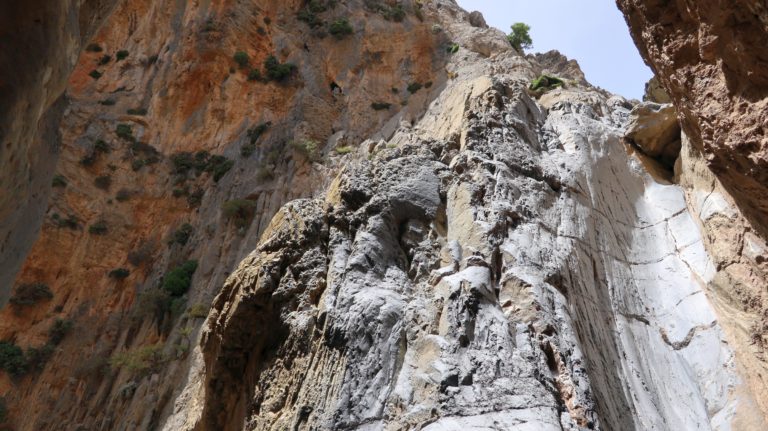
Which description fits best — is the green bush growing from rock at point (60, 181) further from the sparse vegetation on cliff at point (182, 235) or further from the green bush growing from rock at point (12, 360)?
the green bush growing from rock at point (12, 360)

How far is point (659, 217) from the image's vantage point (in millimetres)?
12141

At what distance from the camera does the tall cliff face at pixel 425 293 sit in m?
8.39

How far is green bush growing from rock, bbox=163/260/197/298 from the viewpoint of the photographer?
21578mm

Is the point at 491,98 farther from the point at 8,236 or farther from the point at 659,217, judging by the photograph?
the point at 8,236

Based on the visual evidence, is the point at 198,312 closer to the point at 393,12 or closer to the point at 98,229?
the point at 98,229

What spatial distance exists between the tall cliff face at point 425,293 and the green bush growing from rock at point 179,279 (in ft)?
0.26

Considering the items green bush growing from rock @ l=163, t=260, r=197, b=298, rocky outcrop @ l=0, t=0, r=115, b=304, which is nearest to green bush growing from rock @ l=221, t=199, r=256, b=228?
green bush growing from rock @ l=163, t=260, r=197, b=298

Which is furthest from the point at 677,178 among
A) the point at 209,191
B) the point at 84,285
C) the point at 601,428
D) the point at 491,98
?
the point at 84,285

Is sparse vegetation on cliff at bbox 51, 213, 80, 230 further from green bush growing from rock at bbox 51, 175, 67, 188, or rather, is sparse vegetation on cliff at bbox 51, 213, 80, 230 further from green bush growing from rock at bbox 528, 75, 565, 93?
green bush growing from rock at bbox 528, 75, 565, 93

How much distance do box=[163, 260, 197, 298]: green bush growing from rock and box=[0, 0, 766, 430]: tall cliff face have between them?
78 mm

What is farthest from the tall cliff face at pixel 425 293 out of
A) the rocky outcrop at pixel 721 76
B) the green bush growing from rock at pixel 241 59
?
the green bush growing from rock at pixel 241 59

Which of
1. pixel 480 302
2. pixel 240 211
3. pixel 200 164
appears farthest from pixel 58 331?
pixel 480 302

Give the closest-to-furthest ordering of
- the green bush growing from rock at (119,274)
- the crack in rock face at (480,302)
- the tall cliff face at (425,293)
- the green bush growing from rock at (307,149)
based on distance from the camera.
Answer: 1. the crack in rock face at (480,302)
2. the tall cliff face at (425,293)
3. the green bush growing from rock at (307,149)
4. the green bush growing from rock at (119,274)

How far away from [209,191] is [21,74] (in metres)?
22.3
